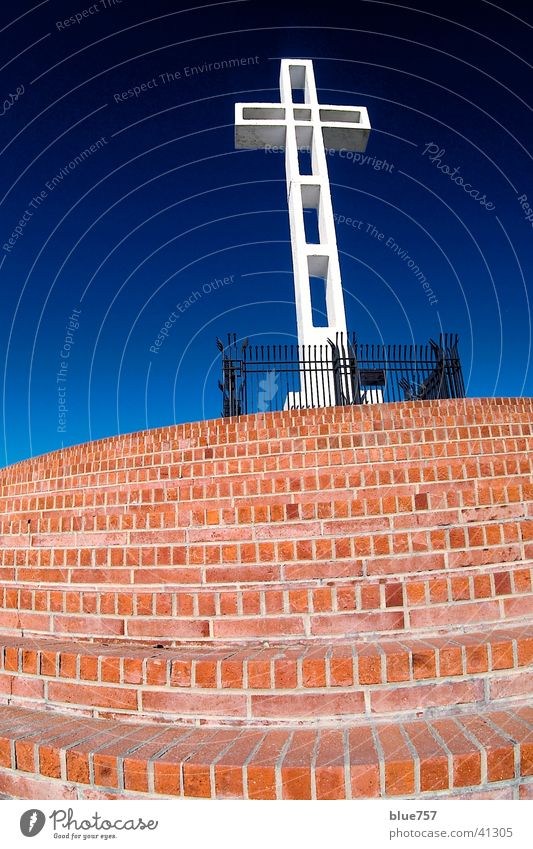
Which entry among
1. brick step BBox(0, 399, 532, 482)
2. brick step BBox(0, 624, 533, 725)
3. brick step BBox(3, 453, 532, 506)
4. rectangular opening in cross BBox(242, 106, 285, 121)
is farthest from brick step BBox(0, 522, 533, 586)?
rectangular opening in cross BBox(242, 106, 285, 121)

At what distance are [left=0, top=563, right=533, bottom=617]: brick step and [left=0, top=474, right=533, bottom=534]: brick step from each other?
361 millimetres

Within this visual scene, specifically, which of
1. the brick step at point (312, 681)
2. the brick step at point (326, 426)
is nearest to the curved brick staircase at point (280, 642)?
the brick step at point (312, 681)

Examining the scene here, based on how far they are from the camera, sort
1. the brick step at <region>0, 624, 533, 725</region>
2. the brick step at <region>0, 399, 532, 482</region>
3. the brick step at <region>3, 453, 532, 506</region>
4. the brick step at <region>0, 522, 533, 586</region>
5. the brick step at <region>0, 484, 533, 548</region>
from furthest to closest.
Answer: the brick step at <region>0, 399, 532, 482</region>
the brick step at <region>3, 453, 532, 506</region>
the brick step at <region>0, 484, 533, 548</region>
the brick step at <region>0, 522, 533, 586</region>
the brick step at <region>0, 624, 533, 725</region>

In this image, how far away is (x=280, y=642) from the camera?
2.13 m

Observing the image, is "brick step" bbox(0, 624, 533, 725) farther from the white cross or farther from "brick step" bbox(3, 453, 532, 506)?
the white cross

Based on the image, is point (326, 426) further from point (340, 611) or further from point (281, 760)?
point (281, 760)

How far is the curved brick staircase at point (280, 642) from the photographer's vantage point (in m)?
1.60

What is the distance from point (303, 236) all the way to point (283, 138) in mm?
2993

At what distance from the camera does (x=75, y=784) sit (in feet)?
5.52

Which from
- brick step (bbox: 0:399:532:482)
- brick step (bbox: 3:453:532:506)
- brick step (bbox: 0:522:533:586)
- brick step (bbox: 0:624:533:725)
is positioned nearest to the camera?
brick step (bbox: 0:624:533:725)

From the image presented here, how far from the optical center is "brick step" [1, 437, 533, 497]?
3.53 meters

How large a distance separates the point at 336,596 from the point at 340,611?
0.07 m
